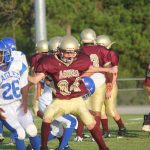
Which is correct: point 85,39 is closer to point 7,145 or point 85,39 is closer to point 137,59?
point 7,145

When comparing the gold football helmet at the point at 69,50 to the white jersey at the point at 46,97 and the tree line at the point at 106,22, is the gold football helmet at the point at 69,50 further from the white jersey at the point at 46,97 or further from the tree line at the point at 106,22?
the tree line at the point at 106,22

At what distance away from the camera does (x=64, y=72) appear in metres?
9.33

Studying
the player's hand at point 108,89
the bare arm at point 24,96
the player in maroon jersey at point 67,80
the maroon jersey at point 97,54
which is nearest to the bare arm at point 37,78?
the player in maroon jersey at point 67,80

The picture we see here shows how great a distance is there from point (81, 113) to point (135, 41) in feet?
60.8

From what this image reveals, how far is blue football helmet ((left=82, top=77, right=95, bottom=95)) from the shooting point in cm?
1032

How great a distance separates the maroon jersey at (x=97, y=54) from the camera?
37.4 feet

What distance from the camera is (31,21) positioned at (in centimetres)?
2848

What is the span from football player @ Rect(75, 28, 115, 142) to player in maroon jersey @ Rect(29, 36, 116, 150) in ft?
4.98

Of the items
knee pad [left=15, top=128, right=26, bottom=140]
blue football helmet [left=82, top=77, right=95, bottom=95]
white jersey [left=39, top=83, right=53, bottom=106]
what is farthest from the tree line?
knee pad [left=15, top=128, right=26, bottom=140]

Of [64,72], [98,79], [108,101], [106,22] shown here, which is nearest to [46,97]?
[98,79]

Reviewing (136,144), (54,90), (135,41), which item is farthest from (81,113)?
(135,41)

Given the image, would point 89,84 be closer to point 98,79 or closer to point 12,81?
point 98,79

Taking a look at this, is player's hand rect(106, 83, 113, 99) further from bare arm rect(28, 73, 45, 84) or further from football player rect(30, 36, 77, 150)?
bare arm rect(28, 73, 45, 84)

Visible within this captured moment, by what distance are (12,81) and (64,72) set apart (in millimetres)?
662
